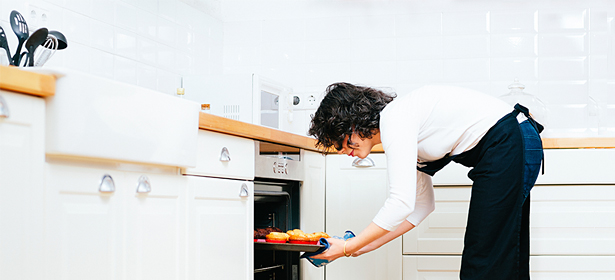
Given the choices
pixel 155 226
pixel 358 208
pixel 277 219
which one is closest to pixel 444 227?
pixel 358 208

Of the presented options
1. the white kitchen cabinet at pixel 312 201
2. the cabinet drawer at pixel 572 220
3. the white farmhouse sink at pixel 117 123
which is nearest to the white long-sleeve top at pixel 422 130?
the white farmhouse sink at pixel 117 123

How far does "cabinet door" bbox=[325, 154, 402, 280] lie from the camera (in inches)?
89.4

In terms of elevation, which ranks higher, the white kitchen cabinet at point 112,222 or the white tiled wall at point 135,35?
the white tiled wall at point 135,35

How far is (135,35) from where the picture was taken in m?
2.26

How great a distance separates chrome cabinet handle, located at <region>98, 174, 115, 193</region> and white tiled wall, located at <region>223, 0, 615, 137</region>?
186 centimetres

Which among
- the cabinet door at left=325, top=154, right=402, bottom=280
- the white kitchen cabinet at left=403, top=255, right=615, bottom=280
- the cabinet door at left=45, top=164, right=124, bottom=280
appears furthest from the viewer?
the cabinet door at left=325, top=154, right=402, bottom=280

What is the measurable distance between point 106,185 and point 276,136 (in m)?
0.73

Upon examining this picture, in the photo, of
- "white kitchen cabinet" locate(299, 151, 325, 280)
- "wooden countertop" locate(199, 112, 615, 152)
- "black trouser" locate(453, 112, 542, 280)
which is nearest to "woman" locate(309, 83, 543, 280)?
"black trouser" locate(453, 112, 542, 280)

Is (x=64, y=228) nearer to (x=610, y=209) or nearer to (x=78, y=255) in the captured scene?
(x=78, y=255)

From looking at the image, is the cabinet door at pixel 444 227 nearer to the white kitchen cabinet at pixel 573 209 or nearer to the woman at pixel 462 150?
the white kitchen cabinet at pixel 573 209

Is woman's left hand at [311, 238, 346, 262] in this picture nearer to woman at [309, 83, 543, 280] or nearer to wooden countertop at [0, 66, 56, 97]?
woman at [309, 83, 543, 280]

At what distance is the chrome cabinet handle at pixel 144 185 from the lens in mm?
1200

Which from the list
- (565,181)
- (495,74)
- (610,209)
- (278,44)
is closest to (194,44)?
(278,44)

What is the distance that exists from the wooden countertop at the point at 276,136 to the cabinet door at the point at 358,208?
0.12 meters
